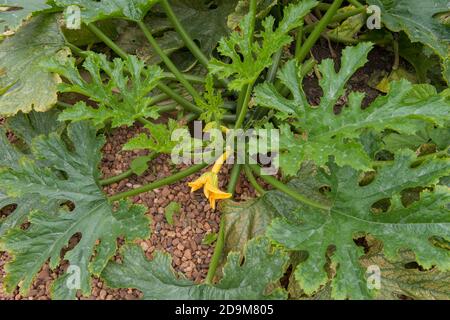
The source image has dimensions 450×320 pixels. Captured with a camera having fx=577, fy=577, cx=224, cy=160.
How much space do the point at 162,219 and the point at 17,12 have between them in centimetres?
108

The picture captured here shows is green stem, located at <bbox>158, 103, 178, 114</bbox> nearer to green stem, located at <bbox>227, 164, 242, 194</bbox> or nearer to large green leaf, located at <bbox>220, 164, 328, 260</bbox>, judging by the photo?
green stem, located at <bbox>227, 164, 242, 194</bbox>

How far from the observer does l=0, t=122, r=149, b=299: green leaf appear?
83.7 inches

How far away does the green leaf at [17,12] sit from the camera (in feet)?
7.96

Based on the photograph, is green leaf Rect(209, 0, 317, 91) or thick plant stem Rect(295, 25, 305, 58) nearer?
green leaf Rect(209, 0, 317, 91)

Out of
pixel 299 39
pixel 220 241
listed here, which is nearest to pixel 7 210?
pixel 220 241

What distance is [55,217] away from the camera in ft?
7.20

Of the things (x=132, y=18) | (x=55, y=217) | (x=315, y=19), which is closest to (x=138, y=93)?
(x=132, y=18)

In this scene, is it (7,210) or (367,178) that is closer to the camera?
(367,178)

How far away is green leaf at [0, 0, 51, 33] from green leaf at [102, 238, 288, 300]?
1075mm

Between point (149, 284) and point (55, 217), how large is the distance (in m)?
0.45

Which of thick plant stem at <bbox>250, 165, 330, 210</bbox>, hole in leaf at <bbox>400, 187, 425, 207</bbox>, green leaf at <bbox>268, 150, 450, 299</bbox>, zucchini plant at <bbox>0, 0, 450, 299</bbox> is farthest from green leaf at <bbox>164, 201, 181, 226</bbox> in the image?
hole in leaf at <bbox>400, 187, 425, 207</bbox>

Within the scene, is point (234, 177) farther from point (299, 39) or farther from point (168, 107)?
point (299, 39)

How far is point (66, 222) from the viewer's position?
86.5 inches

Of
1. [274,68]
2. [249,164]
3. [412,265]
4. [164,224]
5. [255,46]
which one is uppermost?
[255,46]
